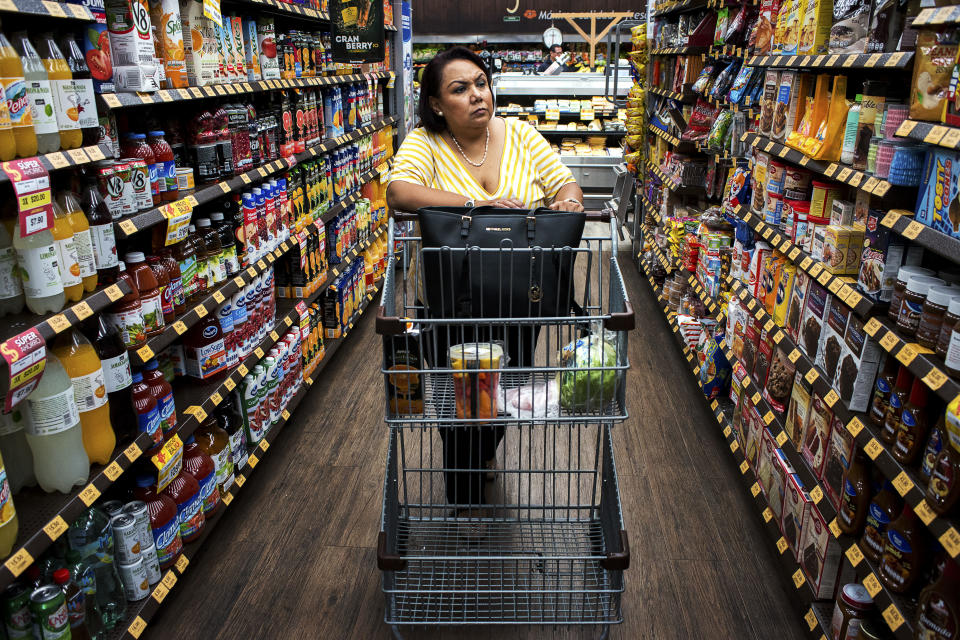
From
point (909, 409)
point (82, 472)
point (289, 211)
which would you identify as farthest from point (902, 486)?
point (289, 211)

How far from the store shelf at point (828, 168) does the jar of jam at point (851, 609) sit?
115 cm

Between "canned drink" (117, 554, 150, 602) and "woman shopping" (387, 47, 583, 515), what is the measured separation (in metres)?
1.04

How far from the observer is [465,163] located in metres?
2.78

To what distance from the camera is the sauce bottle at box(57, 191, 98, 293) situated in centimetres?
206

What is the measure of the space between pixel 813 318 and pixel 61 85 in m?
2.51

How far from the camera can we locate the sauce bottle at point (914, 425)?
191 cm

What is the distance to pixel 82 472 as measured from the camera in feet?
6.97

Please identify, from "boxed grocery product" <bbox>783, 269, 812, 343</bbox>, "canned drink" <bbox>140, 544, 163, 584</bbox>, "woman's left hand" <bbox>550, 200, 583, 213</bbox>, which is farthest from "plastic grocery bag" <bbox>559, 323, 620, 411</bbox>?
"canned drink" <bbox>140, 544, 163, 584</bbox>

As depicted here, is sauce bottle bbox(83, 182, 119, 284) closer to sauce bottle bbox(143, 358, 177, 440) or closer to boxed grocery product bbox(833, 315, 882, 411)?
sauce bottle bbox(143, 358, 177, 440)

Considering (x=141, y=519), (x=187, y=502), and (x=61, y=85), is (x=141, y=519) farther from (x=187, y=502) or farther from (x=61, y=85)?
(x=61, y=85)

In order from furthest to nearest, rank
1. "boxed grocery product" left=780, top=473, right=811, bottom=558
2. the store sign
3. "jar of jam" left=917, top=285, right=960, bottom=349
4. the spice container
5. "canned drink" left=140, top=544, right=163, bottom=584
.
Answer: the store sign
"boxed grocery product" left=780, top=473, right=811, bottom=558
"canned drink" left=140, top=544, right=163, bottom=584
the spice container
"jar of jam" left=917, top=285, right=960, bottom=349

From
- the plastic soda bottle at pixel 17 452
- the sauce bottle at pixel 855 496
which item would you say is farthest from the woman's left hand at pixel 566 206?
the plastic soda bottle at pixel 17 452

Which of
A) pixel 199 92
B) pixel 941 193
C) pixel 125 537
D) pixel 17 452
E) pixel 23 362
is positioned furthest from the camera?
pixel 199 92

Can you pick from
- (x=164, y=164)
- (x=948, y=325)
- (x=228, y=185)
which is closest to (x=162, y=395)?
(x=164, y=164)
